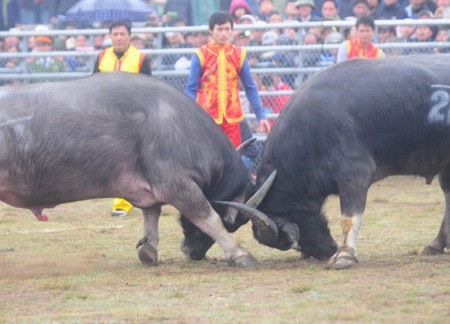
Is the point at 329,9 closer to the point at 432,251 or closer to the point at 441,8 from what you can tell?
the point at 441,8

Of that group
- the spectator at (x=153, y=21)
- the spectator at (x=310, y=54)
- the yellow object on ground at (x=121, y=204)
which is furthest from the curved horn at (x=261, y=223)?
the spectator at (x=153, y=21)

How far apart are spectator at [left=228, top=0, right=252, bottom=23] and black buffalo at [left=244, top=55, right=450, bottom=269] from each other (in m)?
7.50

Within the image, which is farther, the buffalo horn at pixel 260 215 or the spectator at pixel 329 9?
the spectator at pixel 329 9

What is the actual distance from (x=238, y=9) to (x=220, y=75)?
216 inches

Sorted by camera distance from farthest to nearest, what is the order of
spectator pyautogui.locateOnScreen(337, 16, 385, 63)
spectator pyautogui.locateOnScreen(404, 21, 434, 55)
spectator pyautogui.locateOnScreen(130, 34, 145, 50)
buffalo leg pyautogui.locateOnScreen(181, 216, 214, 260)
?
spectator pyautogui.locateOnScreen(130, 34, 145, 50)
spectator pyautogui.locateOnScreen(404, 21, 434, 55)
spectator pyautogui.locateOnScreen(337, 16, 385, 63)
buffalo leg pyautogui.locateOnScreen(181, 216, 214, 260)

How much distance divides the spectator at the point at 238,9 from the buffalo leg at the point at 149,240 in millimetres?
7335

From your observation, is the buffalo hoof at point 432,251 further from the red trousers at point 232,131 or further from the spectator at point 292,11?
the spectator at point 292,11

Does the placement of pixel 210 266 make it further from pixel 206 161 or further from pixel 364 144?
pixel 364 144

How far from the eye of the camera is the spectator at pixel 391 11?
15234 millimetres

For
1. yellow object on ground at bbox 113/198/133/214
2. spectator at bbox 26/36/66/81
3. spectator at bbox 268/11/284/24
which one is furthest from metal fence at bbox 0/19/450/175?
yellow object on ground at bbox 113/198/133/214

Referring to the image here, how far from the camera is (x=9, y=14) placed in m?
17.8

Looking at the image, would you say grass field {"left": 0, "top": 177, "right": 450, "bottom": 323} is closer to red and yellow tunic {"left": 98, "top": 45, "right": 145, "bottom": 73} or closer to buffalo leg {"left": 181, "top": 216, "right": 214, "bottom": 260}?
buffalo leg {"left": 181, "top": 216, "right": 214, "bottom": 260}

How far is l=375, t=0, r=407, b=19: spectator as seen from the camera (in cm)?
1523

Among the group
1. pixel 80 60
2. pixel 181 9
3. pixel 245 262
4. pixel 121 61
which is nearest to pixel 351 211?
pixel 245 262
